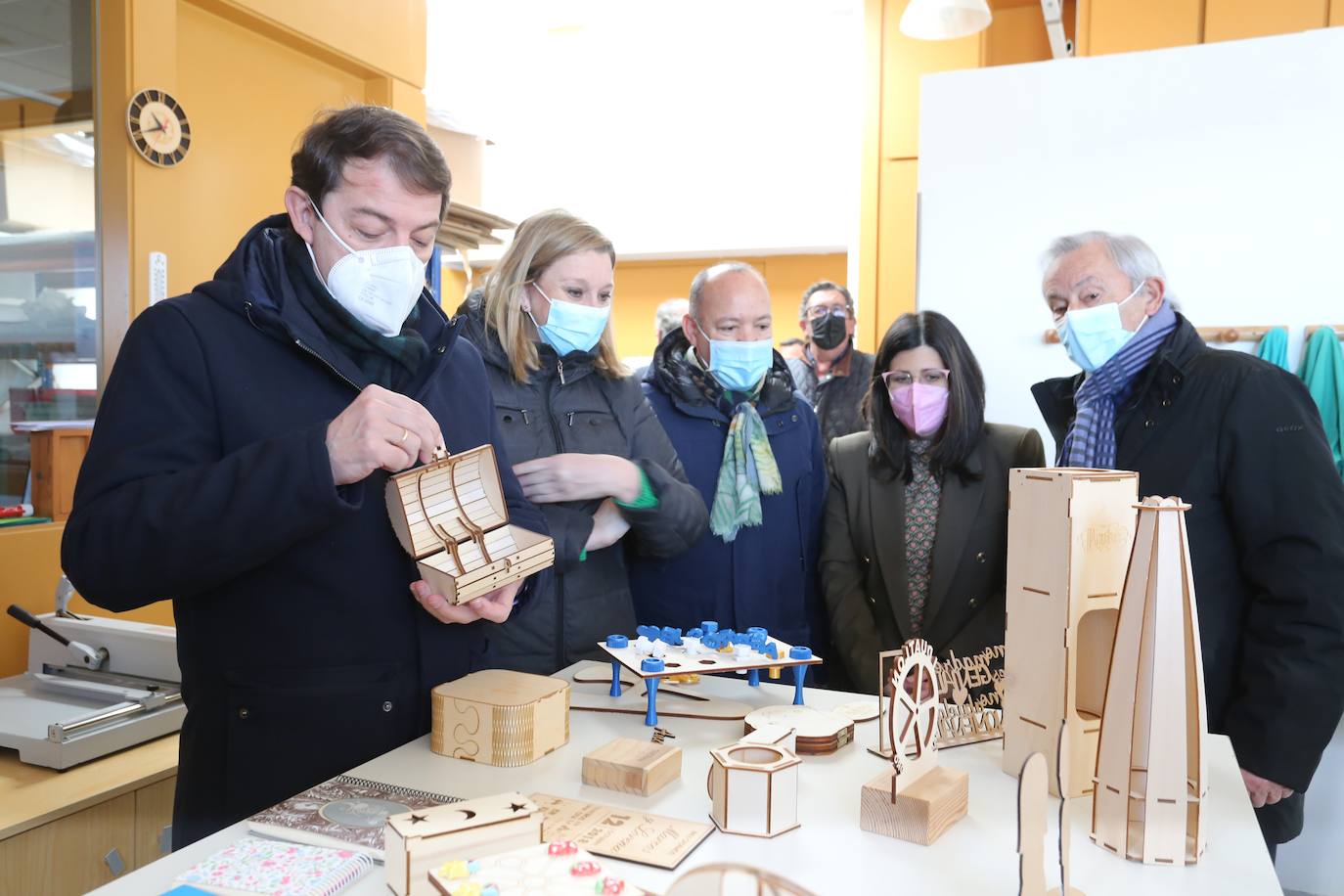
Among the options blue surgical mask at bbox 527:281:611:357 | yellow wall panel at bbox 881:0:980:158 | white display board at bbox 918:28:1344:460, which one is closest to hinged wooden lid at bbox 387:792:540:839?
blue surgical mask at bbox 527:281:611:357

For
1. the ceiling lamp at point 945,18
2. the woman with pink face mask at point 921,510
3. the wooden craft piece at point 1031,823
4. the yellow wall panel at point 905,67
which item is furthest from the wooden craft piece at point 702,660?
the yellow wall panel at point 905,67

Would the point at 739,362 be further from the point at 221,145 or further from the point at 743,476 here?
the point at 221,145

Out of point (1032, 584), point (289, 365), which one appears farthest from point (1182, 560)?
point (289, 365)

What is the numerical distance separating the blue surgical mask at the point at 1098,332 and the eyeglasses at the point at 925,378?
0.30 m

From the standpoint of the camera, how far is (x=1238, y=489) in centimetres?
185

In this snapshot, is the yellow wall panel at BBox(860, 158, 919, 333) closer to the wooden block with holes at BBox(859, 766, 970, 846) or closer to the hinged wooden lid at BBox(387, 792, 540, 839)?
the wooden block with holes at BBox(859, 766, 970, 846)

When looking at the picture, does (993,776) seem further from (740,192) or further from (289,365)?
(740,192)

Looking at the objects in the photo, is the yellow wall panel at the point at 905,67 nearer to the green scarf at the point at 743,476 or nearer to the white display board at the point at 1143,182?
the white display board at the point at 1143,182

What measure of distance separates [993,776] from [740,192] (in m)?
7.22

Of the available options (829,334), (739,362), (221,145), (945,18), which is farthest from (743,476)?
(945,18)

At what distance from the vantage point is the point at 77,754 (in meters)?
2.01

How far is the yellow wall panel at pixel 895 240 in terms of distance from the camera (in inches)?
229

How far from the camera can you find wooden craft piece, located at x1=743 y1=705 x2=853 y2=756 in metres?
1.34

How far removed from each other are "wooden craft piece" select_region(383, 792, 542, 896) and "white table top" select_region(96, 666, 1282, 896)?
0.06m
